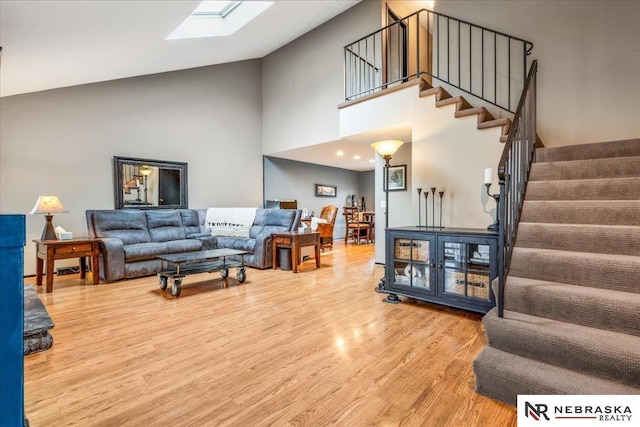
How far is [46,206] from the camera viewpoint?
12.5 feet

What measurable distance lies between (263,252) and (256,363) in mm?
2983

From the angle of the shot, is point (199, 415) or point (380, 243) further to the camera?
point (380, 243)

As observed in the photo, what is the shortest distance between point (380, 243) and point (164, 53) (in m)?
4.26

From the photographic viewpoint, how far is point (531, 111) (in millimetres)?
3074

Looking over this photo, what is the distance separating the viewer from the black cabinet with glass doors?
8.56 feet

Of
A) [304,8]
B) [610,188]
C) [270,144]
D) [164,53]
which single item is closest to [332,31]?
[304,8]

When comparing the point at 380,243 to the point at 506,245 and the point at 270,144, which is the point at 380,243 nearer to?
the point at 506,245

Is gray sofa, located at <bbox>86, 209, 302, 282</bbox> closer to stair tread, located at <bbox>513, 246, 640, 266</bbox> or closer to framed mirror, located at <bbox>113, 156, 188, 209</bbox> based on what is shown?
framed mirror, located at <bbox>113, 156, 188, 209</bbox>

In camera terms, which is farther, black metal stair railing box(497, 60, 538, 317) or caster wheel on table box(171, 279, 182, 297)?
caster wheel on table box(171, 279, 182, 297)

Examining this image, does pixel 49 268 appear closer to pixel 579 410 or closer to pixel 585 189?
pixel 579 410

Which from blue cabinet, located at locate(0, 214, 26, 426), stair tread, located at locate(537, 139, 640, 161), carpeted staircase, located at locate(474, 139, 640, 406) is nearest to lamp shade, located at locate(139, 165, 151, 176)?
blue cabinet, located at locate(0, 214, 26, 426)

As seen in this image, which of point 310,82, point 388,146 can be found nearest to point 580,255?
point 388,146

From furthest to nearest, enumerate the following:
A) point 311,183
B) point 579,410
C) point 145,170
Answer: point 311,183
point 145,170
point 579,410

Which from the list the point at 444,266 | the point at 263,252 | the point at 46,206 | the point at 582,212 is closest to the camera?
the point at 582,212
